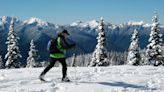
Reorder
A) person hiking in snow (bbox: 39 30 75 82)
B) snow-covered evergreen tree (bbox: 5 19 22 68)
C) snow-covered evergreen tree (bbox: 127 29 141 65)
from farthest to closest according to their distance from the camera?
snow-covered evergreen tree (bbox: 127 29 141 65) < snow-covered evergreen tree (bbox: 5 19 22 68) < person hiking in snow (bbox: 39 30 75 82)

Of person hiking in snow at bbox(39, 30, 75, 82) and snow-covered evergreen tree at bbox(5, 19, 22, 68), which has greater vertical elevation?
snow-covered evergreen tree at bbox(5, 19, 22, 68)

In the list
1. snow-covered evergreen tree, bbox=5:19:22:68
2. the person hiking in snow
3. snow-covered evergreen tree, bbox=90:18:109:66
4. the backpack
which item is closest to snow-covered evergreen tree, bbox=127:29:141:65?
snow-covered evergreen tree, bbox=90:18:109:66

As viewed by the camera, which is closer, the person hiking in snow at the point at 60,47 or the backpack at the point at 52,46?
the person hiking in snow at the point at 60,47

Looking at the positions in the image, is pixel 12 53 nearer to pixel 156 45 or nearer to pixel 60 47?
pixel 156 45

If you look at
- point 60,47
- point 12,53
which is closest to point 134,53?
point 12,53

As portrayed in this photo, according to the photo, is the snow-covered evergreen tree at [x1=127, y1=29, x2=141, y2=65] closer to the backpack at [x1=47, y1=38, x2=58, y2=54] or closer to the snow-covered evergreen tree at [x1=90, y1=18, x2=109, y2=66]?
the snow-covered evergreen tree at [x1=90, y1=18, x2=109, y2=66]

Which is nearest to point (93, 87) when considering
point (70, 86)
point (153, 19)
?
point (70, 86)

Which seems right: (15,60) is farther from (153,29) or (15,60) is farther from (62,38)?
(62,38)

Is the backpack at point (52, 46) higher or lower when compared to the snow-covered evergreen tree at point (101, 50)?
lower

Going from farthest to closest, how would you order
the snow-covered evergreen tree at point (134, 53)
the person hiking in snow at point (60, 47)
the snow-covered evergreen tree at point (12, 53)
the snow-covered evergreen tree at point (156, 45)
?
the snow-covered evergreen tree at point (134, 53), the snow-covered evergreen tree at point (12, 53), the snow-covered evergreen tree at point (156, 45), the person hiking in snow at point (60, 47)

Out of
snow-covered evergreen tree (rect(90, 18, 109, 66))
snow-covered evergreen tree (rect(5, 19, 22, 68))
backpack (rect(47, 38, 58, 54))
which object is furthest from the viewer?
snow-covered evergreen tree (rect(5, 19, 22, 68))

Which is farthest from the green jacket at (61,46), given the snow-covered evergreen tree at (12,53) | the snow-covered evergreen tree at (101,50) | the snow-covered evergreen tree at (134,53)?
the snow-covered evergreen tree at (134,53)

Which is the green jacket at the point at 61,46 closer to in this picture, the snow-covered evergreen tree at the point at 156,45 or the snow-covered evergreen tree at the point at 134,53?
the snow-covered evergreen tree at the point at 156,45

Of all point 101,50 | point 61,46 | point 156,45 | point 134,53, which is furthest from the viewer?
point 134,53
